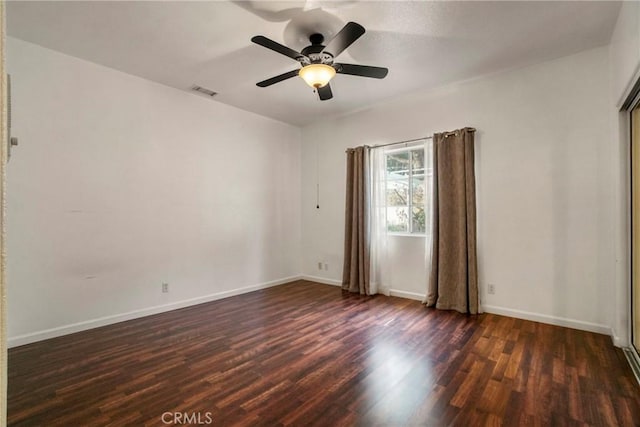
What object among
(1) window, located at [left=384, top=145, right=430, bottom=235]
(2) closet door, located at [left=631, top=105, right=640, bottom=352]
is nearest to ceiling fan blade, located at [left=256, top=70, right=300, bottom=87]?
(1) window, located at [left=384, top=145, right=430, bottom=235]

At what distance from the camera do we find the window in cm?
428

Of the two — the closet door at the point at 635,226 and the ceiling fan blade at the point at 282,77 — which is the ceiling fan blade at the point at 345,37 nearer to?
the ceiling fan blade at the point at 282,77

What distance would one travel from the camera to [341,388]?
2.10 metres

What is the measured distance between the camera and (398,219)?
177 inches

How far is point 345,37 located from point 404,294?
3.41 meters

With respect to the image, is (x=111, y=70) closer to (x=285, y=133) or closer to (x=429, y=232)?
(x=285, y=133)

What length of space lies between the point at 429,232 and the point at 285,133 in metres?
3.06

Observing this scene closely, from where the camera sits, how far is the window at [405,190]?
428cm

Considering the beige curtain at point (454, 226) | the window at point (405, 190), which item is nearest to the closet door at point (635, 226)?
the beige curtain at point (454, 226)

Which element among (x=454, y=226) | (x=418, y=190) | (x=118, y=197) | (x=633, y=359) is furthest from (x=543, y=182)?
(x=118, y=197)

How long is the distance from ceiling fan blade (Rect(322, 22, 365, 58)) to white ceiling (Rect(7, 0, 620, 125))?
0.90ft

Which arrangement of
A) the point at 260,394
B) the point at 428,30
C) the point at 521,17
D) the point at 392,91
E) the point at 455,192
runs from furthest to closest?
the point at 392,91 → the point at 455,192 → the point at 428,30 → the point at 521,17 → the point at 260,394

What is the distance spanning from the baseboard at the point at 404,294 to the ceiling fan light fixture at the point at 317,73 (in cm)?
308

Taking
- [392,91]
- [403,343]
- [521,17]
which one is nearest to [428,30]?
[521,17]
